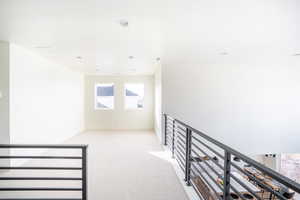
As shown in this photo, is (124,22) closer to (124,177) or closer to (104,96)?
(124,177)

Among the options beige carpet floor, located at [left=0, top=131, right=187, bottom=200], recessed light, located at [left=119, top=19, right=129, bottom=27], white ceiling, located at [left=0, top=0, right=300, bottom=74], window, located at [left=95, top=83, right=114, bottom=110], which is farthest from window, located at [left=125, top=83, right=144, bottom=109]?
recessed light, located at [left=119, top=19, right=129, bottom=27]

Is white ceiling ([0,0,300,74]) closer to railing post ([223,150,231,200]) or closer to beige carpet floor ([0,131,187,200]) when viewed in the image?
railing post ([223,150,231,200])

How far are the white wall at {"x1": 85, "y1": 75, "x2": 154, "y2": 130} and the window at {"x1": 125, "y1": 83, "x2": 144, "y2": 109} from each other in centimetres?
18

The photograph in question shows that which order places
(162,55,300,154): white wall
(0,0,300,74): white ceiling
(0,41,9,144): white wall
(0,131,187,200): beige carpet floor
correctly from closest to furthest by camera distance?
(0,0,300,74): white ceiling → (0,131,187,200): beige carpet floor → (0,41,9,144): white wall → (162,55,300,154): white wall

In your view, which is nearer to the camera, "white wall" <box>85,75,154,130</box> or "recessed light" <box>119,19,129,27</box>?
"recessed light" <box>119,19,129,27</box>

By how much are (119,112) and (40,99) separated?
3.25 meters

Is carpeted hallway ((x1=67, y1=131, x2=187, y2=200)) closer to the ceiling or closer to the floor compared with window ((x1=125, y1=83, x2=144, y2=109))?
closer to the floor

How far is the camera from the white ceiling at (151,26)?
5.95 feet

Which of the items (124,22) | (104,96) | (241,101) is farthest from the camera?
(104,96)

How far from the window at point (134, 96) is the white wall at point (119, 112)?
0.18 m

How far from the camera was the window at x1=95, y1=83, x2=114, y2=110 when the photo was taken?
22.9 feet

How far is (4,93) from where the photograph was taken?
9.89ft

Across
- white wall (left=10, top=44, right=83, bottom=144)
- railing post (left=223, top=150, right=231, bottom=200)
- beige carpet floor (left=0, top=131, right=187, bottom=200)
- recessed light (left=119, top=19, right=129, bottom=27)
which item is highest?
recessed light (left=119, top=19, right=129, bottom=27)

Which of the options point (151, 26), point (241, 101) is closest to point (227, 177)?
point (151, 26)
